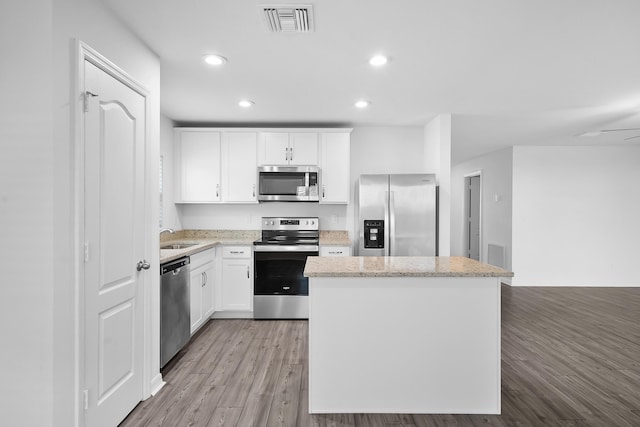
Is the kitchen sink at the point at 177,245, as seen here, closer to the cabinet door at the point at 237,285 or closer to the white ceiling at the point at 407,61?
the cabinet door at the point at 237,285

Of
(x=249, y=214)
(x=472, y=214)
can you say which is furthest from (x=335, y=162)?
(x=472, y=214)

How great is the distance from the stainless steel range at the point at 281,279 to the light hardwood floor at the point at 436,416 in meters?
0.15

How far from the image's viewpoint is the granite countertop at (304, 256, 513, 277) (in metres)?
2.10

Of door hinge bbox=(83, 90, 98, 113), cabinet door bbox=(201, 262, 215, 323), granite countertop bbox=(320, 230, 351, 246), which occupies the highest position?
door hinge bbox=(83, 90, 98, 113)

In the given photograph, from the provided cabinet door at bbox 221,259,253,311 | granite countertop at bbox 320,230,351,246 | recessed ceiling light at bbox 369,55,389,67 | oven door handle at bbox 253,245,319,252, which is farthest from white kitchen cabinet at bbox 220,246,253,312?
recessed ceiling light at bbox 369,55,389,67

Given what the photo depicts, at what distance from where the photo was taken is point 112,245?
1938 mm

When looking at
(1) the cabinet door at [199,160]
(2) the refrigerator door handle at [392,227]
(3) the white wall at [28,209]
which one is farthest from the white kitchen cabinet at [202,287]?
(2) the refrigerator door handle at [392,227]

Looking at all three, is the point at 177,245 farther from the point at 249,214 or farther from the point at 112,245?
the point at 112,245

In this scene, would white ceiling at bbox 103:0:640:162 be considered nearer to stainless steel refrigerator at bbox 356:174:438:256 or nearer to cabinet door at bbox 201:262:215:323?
stainless steel refrigerator at bbox 356:174:438:256

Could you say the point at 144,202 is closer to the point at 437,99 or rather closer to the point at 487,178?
the point at 437,99

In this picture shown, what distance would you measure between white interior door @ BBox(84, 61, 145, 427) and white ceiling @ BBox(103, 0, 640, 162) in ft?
1.87

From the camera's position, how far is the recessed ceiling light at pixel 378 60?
2.55m

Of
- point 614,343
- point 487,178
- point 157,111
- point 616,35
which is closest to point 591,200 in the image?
point 487,178

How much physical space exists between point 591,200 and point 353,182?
4320 mm
